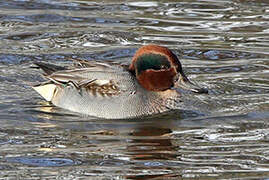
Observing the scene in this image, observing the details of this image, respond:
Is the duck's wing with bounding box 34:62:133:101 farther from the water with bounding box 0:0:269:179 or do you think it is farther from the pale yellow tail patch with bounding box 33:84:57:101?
the water with bounding box 0:0:269:179

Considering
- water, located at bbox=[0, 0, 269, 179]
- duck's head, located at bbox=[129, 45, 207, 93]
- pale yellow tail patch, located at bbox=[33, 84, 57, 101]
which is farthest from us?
pale yellow tail patch, located at bbox=[33, 84, 57, 101]

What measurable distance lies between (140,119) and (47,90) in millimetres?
1308

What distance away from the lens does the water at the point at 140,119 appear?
781 cm

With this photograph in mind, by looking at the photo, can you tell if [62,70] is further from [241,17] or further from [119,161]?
[241,17]

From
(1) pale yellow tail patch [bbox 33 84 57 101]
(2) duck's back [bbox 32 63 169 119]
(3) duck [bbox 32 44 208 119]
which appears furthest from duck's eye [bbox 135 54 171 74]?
(1) pale yellow tail patch [bbox 33 84 57 101]

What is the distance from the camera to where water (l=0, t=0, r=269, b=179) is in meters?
7.81

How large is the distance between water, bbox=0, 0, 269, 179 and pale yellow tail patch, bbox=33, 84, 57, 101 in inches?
3.8

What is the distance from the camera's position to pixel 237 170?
7.57 meters

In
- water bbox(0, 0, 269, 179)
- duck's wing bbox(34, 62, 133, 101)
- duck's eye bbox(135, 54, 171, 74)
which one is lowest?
water bbox(0, 0, 269, 179)

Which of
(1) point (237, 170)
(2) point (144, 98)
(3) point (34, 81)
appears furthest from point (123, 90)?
(1) point (237, 170)

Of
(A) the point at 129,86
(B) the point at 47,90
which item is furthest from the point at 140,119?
(B) the point at 47,90

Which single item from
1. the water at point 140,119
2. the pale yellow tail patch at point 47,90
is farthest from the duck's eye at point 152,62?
the pale yellow tail patch at point 47,90

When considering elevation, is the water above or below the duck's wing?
below

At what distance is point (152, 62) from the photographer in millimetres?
9953
